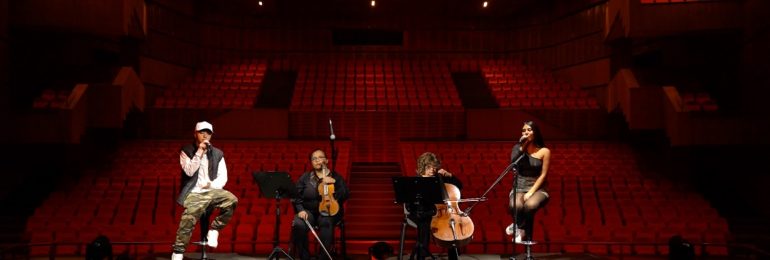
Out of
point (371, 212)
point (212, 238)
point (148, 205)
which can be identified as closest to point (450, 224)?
point (212, 238)

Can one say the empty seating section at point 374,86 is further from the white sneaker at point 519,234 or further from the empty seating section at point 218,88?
the white sneaker at point 519,234

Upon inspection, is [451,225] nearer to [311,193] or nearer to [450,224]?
[450,224]

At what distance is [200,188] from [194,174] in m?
0.11

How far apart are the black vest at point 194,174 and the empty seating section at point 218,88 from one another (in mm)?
7153

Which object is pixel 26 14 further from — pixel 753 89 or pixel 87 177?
pixel 753 89

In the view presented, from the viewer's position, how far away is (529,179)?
181 inches

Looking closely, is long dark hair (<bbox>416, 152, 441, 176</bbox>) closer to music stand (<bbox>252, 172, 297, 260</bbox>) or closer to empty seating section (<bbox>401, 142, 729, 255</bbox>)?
music stand (<bbox>252, 172, 297, 260</bbox>)

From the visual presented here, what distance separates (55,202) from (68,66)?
4.62 meters

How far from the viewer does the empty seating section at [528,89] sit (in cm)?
1213

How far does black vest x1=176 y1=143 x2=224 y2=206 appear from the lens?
445 centimetres

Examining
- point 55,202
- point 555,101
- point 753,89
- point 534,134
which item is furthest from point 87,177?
point 753,89

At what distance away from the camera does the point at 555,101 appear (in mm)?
12227

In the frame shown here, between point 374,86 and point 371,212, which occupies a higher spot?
point 374,86

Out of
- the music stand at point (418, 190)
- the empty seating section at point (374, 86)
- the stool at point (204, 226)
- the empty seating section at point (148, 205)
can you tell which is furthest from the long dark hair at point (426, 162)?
the empty seating section at point (374, 86)
